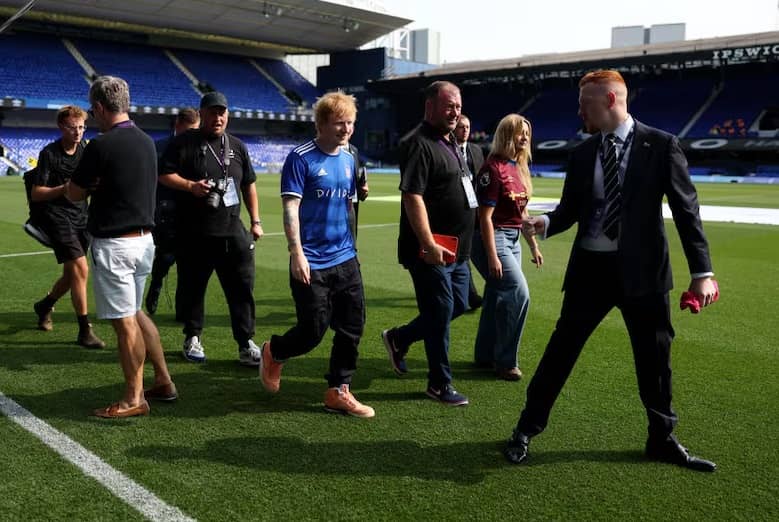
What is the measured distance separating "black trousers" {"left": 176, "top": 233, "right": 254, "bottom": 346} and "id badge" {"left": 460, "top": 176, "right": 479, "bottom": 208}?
5.92 feet

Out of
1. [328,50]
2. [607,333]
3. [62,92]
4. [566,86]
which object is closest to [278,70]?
[328,50]

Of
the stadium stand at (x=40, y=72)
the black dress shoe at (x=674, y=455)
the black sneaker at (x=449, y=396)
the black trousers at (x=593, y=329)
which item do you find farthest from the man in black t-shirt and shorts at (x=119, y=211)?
the stadium stand at (x=40, y=72)

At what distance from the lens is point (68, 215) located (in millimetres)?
5848

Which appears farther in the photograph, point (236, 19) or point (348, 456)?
point (236, 19)

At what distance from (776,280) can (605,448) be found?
21.0ft

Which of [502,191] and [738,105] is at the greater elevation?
[738,105]

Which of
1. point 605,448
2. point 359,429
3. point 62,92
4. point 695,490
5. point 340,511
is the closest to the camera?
point 340,511

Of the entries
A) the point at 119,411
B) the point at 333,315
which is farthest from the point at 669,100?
the point at 119,411

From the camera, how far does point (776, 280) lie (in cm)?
895

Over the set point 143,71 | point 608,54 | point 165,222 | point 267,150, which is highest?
point 608,54

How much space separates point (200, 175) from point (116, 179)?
1307mm

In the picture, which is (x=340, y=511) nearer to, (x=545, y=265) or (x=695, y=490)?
(x=695, y=490)

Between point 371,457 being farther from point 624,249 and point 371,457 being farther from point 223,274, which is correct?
point 223,274

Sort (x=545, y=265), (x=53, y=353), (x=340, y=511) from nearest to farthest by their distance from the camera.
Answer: (x=340, y=511) < (x=53, y=353) < (x=545, y=265)
